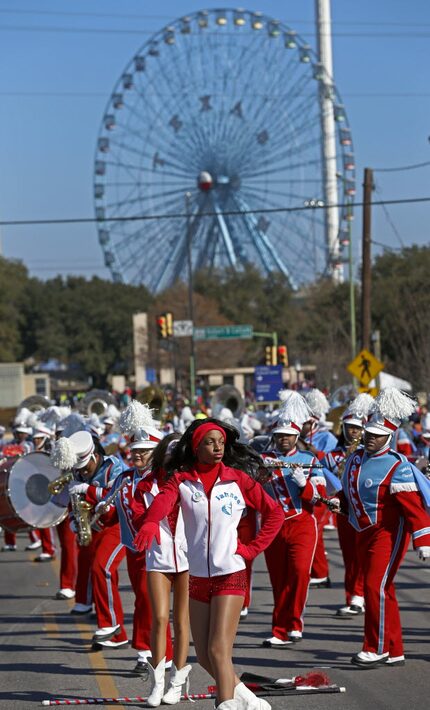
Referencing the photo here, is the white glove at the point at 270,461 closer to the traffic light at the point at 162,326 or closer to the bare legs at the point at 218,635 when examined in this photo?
the bare legs at the point at 218,635

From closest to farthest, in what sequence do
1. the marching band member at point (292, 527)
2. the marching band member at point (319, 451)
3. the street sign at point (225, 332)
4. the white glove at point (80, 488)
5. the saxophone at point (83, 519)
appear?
the marching band member at point (292, 527)
the saxophone at point (83, 519)
the white glove at point (80, 488)
the marching band member at point (319, 451)
the street sign at point (225, 332)

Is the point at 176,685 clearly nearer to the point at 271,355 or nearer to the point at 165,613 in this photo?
the point at 165,613

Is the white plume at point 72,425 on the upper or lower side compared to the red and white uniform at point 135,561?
upper

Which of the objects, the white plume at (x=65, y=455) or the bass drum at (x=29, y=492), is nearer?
the white plume at (x=65, y=455)

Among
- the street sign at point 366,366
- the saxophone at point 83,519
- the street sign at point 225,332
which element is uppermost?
the street sign at point 225,332

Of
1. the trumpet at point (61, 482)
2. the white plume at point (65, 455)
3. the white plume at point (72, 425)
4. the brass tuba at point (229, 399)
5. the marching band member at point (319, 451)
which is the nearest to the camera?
the white plume at point (65, 455)

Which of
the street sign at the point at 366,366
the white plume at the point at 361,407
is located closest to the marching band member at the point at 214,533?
the white plume at the point at 361,407

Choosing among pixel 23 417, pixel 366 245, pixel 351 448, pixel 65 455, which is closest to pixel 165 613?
pixel 65 455

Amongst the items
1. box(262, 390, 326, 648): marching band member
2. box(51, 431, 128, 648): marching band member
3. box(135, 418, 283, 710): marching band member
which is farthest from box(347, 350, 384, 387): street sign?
box(135, 418, 283, 710): marching band member

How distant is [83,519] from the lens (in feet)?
33.0

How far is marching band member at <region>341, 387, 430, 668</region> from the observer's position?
8562 mm

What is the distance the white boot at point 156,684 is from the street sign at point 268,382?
25801 mm

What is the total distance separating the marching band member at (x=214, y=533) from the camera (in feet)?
21.8

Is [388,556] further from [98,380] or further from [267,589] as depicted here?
[98,380]
